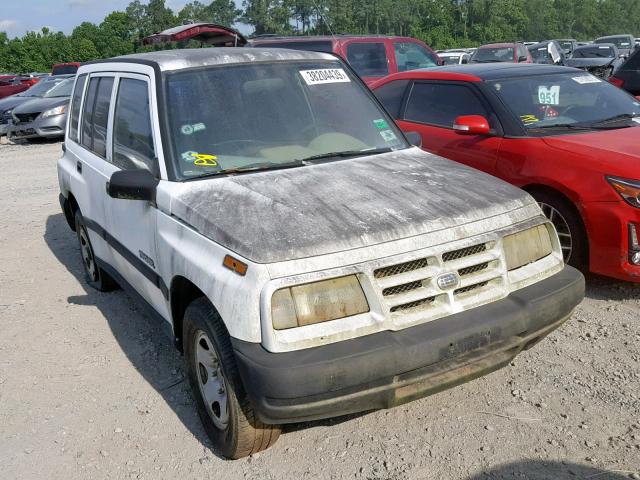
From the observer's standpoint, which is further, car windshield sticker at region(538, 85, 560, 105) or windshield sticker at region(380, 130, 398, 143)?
car windshield sticker at region(538, 85, 560, 105)

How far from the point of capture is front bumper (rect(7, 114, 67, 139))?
15.0m

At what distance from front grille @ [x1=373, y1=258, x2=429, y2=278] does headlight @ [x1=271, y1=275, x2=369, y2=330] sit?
0.11 metres

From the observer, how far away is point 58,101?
15391mm

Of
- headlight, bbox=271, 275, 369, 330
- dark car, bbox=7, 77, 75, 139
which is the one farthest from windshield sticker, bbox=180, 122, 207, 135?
dark car, bbox=7, 77, 75, 139

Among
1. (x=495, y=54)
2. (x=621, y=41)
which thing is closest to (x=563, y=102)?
(x=495, y=54)

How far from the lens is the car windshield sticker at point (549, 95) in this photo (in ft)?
18.2

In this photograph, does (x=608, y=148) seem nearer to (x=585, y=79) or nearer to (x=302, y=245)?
(x=585, y=79)

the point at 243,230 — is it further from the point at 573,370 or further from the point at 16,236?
the point at 16,236

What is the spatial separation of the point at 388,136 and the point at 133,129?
5.25 feet

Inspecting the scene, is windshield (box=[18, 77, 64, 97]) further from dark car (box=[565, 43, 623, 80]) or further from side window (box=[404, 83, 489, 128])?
dark car (box=[565, 43, 623, 80])

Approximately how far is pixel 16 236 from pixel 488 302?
6.08 metres

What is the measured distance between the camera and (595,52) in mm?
21953

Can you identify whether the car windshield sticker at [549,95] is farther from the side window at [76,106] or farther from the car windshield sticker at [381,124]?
the side window at [76,106]

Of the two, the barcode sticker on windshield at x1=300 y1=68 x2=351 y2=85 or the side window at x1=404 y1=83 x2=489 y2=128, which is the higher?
the barcode sticker on windshield at x1=300 y1=68 x2=351 y2=85
